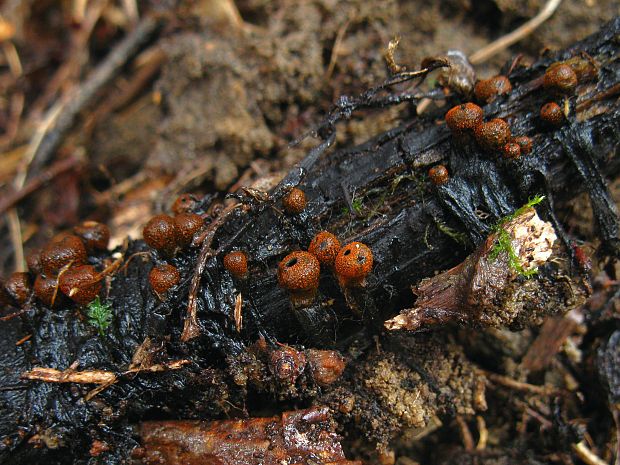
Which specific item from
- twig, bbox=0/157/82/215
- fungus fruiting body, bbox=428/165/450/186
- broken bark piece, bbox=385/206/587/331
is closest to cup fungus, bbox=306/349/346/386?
broken bark piece, bbox=385/206/587/331

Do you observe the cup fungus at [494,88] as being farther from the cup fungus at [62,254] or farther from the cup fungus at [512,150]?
the cup fungus at [62,254]

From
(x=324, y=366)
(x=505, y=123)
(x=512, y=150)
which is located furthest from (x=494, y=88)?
(x=324, y=366)

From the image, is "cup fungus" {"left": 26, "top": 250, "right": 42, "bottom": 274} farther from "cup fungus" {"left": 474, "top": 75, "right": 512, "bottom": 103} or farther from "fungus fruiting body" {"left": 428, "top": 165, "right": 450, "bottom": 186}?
"cup fungus" {"left": 474, "top": 75, "right": 512, "bottom": 103}

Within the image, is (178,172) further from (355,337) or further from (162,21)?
(355,337)

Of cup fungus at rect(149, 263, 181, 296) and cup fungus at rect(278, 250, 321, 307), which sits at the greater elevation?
cup fungus at rect(149, 263, 181, 296)

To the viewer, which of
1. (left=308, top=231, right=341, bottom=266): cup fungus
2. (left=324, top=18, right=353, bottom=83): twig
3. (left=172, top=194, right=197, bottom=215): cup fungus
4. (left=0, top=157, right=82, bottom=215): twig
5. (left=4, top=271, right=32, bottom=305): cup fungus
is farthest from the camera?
(left=0, top=157, right=82, bottom=215): twig

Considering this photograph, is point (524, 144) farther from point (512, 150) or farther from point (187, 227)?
point (187, 227)

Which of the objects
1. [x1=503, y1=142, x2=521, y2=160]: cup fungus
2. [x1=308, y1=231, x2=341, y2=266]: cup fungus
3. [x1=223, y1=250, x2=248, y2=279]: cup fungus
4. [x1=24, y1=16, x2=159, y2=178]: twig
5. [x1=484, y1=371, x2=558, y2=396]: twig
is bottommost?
[x1=484, y1=371, x2=558, y2=396]: twig

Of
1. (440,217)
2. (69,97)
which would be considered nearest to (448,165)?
(440,217)
